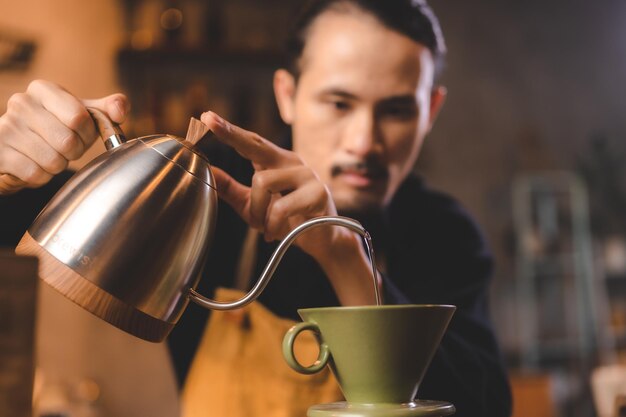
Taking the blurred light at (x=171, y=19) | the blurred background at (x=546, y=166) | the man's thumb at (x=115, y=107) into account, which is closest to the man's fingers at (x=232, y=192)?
the man's thumb at (x=115, y=107)

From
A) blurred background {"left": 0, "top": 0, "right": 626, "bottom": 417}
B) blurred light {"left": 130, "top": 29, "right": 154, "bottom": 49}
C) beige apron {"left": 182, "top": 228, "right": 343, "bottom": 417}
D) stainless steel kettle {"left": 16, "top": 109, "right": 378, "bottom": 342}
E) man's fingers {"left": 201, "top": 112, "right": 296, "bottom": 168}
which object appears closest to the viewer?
stainless steel kettle {"left": 16, "top": 109, "right": 378, "bottom": 342}

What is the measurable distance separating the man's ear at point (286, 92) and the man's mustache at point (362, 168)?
272 mm

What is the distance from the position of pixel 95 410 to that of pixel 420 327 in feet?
8.22

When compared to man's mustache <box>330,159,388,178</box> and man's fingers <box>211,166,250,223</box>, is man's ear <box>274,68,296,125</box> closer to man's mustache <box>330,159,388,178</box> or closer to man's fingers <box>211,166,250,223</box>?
man's mustache <box>330,159,388,178</box>

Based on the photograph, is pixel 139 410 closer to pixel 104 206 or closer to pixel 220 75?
pixel 220 75

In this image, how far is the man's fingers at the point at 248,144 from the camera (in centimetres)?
77

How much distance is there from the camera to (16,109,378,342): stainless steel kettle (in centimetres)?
64

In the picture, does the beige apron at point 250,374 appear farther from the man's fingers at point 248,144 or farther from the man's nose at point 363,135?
the man's fingers at point 248,144

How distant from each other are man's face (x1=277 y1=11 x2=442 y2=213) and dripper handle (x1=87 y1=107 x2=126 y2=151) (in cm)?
67

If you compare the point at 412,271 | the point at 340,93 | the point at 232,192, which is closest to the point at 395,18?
the point at 340,93

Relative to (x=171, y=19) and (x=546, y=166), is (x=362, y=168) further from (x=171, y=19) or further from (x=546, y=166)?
(x=546, y=166)

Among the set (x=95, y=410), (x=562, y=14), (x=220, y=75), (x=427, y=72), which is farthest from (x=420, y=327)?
(x=562, y=14)

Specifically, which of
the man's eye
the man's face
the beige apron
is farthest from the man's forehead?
the beige apron

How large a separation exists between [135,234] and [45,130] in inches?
9.2
